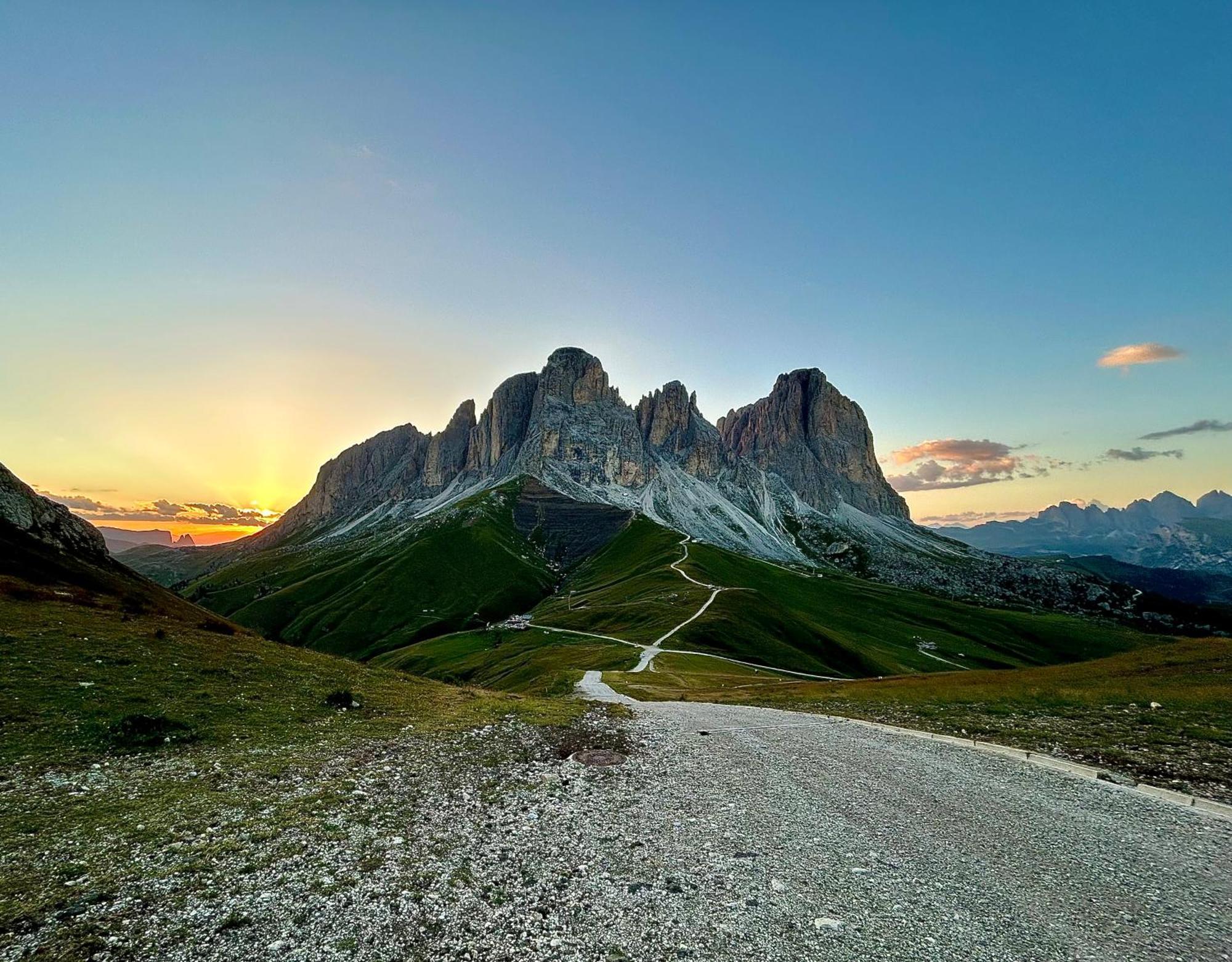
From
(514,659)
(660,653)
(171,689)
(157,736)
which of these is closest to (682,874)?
(157,736)

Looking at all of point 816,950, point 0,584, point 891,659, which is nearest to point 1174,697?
point 816,950

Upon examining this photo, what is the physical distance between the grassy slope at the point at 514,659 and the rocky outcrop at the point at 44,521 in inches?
1536

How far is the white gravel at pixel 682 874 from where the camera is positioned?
32.1ft

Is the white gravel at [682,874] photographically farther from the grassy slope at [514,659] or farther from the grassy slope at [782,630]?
the grassy slope at [782,630]

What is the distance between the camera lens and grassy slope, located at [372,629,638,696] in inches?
3051

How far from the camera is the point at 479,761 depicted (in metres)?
21.1

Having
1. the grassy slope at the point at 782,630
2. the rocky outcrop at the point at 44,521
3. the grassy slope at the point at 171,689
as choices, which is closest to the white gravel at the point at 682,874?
the grassy slope at the point at 171,689

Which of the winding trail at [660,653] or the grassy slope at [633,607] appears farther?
the grassy slope at [633,607]

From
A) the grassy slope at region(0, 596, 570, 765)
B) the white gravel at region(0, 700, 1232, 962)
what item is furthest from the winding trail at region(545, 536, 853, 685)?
the white gravel at region(0, 700, 1232, 962)

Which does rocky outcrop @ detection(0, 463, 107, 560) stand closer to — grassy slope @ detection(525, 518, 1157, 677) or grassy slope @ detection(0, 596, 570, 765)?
grassy slope @ detection(0, 596, 570, 765)

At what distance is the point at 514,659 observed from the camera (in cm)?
10619

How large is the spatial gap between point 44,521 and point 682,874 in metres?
69.6

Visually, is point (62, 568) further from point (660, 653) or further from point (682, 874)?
point (660, 653)

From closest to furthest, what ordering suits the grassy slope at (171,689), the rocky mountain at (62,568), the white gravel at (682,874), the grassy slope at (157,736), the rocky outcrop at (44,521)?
the white gravel at (682,874), the grassy slope at (157,736), the grassy slope at (171,689), the rocky mountain at (62,568), the rocky outcrop at (44,521)
